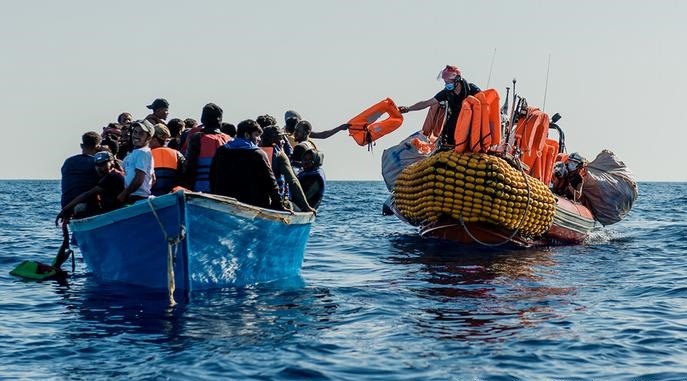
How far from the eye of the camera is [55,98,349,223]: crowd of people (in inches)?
433

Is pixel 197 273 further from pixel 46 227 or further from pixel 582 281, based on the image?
pixel 46 227

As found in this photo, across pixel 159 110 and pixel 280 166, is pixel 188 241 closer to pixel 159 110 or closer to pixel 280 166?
pixel 280 166

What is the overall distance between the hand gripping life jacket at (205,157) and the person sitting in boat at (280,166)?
65 cm

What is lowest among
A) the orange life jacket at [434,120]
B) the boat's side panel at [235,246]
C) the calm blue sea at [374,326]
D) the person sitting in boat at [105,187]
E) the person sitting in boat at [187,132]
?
the calm blue sea at [374,326]

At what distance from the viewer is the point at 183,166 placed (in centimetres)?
1160

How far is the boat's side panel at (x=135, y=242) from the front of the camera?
10.3 m

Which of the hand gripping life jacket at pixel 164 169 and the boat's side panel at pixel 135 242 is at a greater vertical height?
the hand gripping life jacket at pixel 164 169

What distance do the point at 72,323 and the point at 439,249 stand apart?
27.6ft

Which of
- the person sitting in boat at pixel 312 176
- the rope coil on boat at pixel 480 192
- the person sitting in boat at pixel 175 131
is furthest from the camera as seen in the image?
the rope coil on boat at pixel 480 192

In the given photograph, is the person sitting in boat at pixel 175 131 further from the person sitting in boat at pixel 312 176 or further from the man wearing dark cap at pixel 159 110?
the person sitting in boat at pixel 312 176

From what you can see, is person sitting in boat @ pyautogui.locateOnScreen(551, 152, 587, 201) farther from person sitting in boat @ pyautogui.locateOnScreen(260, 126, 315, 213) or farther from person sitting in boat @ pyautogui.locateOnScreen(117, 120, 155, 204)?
person sitting in boat @ pyautogui.locateOnScreen(117, 120, 155, 204)

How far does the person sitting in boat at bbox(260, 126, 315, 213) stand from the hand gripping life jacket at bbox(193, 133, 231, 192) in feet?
A: 2.12

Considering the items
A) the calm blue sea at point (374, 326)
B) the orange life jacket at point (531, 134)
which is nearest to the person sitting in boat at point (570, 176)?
the orange life jacket at point (531, 134)

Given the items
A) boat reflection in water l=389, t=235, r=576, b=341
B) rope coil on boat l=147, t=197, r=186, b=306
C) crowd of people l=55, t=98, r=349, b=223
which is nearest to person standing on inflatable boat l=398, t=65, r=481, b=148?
boat reflection in water l=389, t=235, r=576, b=341
